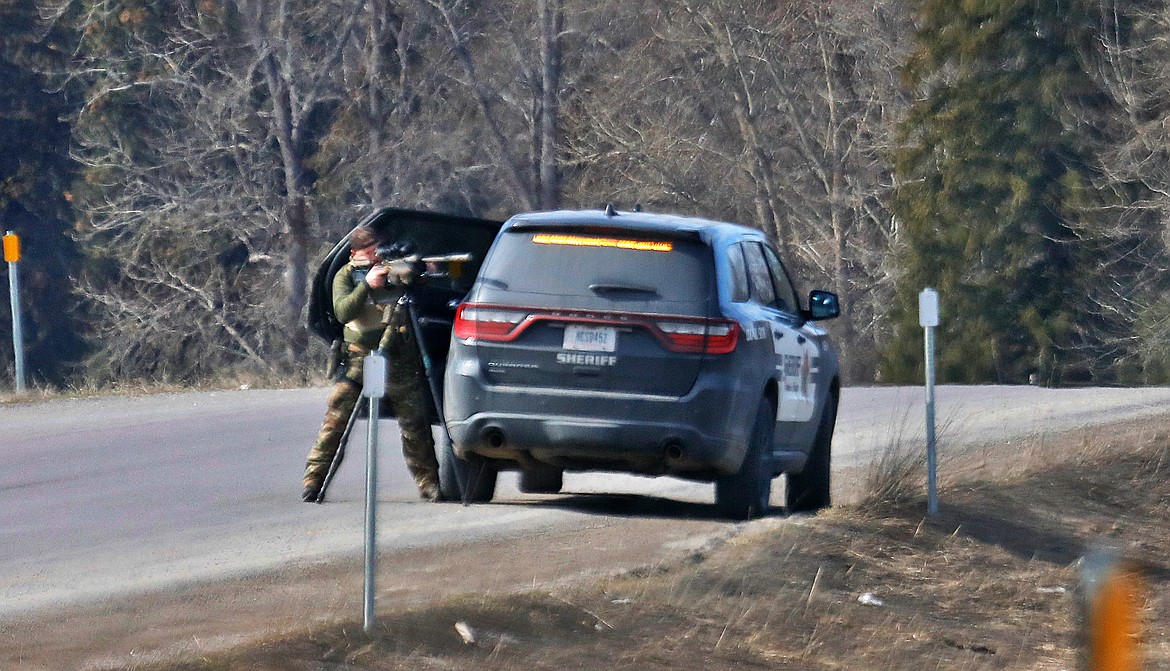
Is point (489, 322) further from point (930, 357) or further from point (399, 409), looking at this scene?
point (930, 357)

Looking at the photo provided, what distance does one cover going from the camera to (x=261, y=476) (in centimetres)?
1491

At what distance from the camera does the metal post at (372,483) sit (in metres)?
8.39

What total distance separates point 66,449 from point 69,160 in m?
34.1

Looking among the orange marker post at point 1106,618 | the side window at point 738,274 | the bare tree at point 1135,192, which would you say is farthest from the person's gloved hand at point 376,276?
the bare tree at point 1135,192

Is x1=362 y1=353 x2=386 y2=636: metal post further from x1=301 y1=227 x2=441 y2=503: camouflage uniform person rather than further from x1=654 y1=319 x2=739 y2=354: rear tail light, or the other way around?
x1=301 y1=227 x2=441 y2=503: camouflage uniform person

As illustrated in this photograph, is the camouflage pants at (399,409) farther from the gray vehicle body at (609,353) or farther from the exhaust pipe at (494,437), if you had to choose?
the exhaust pipe at (494,437)

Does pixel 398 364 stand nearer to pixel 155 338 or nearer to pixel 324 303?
pixel 324 303

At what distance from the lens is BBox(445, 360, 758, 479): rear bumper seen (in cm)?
1145

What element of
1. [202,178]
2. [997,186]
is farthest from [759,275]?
[997,186]

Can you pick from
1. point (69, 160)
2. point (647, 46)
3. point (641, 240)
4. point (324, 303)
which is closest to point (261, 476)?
point (324, 303)

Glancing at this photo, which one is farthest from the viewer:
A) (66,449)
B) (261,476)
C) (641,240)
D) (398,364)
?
(66,449)

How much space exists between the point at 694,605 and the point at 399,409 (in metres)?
3.66

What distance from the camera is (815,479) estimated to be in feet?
44.4

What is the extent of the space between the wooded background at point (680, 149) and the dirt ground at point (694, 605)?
2823cm
